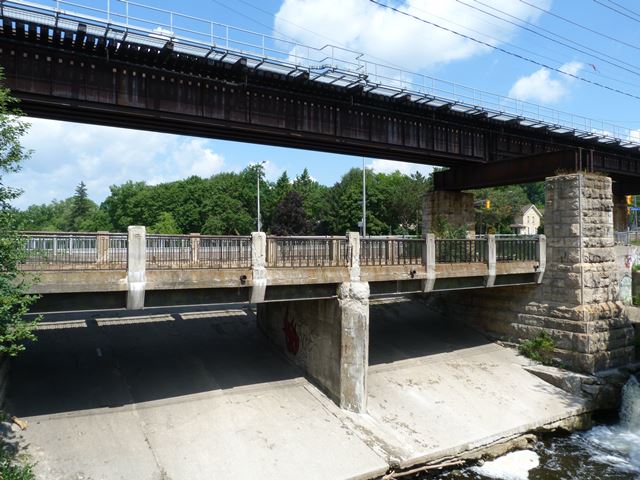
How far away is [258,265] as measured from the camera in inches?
513

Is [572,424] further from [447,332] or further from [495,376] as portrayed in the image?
[447,332]

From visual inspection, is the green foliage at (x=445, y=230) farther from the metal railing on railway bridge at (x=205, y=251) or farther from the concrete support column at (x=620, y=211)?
the concrete support column at (x=620, y=211)

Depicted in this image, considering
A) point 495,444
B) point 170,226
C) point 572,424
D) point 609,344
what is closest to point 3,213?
point 495,444

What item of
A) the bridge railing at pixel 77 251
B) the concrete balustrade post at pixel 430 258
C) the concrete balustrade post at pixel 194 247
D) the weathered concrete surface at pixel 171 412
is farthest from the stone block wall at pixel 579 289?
the bridge railing at pixel 77 251

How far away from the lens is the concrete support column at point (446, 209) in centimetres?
2689

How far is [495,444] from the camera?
13945 mm

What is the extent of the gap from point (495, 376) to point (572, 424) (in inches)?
116

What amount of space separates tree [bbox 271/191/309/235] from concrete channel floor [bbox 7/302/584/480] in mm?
45872

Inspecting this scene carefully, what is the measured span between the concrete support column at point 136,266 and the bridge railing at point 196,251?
54cm

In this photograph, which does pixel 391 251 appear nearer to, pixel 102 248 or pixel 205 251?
pixel 205 251

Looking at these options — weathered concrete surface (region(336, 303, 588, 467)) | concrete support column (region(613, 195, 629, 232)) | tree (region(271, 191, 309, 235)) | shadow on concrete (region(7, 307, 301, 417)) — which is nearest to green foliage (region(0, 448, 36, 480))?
shadow on concrete (region(7, 307, 301, 417))

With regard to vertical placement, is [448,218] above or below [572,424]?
above

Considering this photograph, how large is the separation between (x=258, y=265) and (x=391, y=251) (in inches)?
208

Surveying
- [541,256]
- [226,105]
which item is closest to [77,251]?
[226,105]
